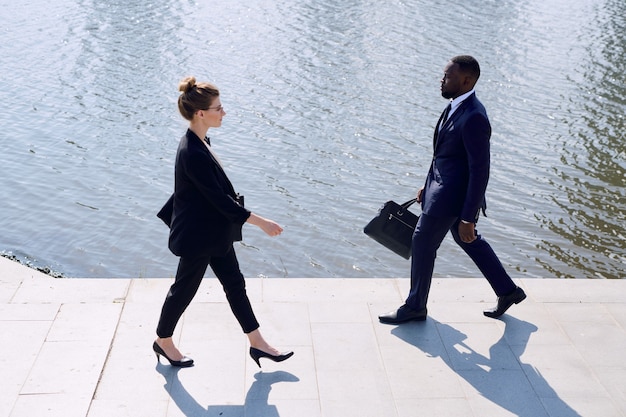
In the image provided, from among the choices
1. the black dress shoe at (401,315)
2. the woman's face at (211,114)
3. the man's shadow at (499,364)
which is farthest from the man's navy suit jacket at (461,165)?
the woman's face at (211,114)

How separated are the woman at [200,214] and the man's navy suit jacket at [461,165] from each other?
133 cm

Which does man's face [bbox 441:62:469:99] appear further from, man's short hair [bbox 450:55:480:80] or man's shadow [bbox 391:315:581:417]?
man's shadow [bbox 391:315:581:417]

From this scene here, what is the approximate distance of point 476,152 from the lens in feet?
17.7

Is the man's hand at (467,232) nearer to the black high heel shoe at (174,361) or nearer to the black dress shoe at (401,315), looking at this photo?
the black dress shoe at (401,315)

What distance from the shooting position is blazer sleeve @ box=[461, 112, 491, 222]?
5395mm

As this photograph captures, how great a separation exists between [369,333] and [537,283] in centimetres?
170

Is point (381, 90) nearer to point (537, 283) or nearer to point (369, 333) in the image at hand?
point (537, 283)

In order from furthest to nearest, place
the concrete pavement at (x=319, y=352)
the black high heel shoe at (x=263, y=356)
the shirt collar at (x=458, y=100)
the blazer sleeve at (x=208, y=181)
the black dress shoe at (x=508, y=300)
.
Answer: the black dress shoe at (x=508, y=300) → the shirt collar at (x=458, y=100) → the black high heel shoe at (x=263, y=356) → the concrete pavement at (x=319, y=352) → the blazer sleeve at (x=208, y=181)

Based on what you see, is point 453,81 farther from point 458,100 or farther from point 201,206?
point 201,206

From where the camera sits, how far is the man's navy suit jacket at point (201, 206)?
472 centimetres

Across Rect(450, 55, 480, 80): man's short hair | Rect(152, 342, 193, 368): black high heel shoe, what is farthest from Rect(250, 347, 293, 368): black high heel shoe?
Rect(450, 55, 480, 80): man's short hair

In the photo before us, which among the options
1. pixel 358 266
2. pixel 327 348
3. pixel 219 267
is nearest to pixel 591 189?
pixel 358 266

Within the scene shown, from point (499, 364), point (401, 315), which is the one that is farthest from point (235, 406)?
point (499, 364)

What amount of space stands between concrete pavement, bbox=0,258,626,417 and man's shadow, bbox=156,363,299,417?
11 mm
